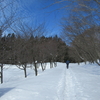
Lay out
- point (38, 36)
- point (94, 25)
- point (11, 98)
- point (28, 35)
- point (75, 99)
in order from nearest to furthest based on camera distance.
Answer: point (11, 98)
point (75, 99)
point (94, 25)
point (28, 35)
point (38, 36)

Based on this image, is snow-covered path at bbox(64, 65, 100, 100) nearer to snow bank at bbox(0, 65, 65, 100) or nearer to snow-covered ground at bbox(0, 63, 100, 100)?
snow-covered ground at bbox(0, 63, 100, 100)

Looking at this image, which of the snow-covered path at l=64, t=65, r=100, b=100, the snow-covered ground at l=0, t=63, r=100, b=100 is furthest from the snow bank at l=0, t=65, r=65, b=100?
→ the snow-covered path at l=64, t=65, r=100, b=100

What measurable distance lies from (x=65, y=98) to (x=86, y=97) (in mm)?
820

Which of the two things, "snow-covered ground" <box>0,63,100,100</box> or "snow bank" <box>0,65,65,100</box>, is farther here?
"snow-covered ground" <box>0,63,100,100</box>

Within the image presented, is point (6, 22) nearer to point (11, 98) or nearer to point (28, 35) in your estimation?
point (11, 98)

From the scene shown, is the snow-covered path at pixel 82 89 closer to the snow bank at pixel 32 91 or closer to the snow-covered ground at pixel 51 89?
the snow-covered ground at pixel 51 89

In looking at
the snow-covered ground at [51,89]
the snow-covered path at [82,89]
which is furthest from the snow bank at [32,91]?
the snow-covered path at [82,89]

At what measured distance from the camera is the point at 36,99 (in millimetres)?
3555

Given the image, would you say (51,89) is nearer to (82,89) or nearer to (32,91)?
(32,91)

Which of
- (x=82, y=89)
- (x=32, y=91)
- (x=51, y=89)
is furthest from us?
(x=82, y=89)

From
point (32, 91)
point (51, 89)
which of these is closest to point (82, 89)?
point (51, 89)

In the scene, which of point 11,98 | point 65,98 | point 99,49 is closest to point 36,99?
point 11,98

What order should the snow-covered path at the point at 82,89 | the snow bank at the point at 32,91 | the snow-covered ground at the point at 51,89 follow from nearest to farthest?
the snow bank at the point at 32,91 → the snow-covered ground at the point at 51,89 → the snow-covered path at the point at 82,89

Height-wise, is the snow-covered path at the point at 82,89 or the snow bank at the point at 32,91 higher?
the snow bank at the point at 32,91
